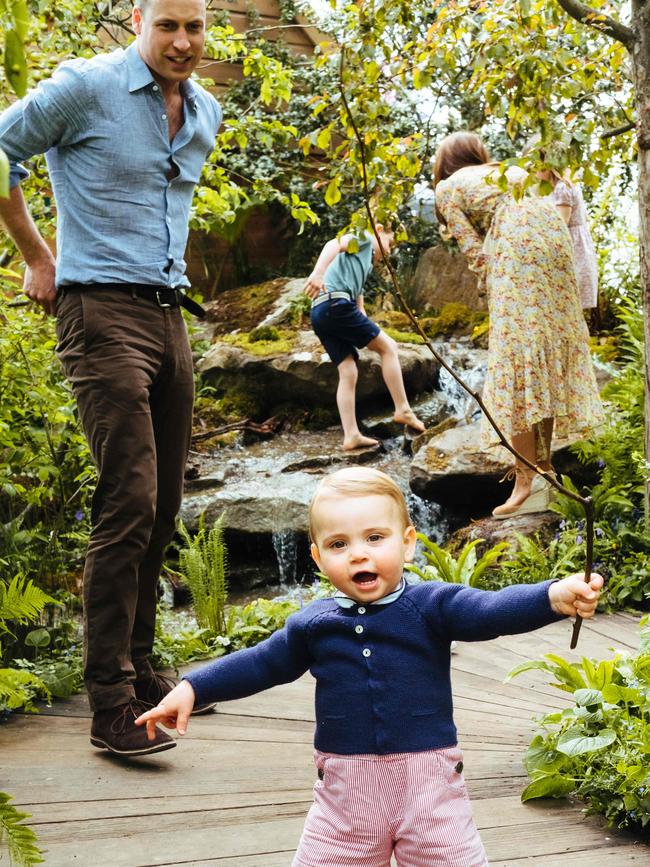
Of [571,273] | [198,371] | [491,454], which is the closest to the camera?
[571,273]

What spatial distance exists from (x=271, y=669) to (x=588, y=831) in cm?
94

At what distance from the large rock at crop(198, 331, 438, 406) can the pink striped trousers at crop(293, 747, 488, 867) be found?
7303mm

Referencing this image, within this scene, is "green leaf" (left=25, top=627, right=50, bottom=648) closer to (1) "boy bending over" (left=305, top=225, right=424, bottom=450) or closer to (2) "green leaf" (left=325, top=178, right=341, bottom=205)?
(2) "green leaf" (left=325, top=178, right=341, bottom=205)

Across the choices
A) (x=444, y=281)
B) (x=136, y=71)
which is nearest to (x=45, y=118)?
(x=136, y=71)

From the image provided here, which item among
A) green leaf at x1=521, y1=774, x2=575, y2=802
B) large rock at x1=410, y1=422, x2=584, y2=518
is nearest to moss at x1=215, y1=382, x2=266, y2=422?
large rock at x1=410, y1=422, x2=584, y2=518

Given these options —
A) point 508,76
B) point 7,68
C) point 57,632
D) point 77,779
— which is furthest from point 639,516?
point 7,68

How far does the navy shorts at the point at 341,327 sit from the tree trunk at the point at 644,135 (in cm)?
296

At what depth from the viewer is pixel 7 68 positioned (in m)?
0.85

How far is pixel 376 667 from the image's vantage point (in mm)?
1841

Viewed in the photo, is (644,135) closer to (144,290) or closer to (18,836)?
(144,290)

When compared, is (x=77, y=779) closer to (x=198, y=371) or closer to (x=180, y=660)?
(x=180, y=660)

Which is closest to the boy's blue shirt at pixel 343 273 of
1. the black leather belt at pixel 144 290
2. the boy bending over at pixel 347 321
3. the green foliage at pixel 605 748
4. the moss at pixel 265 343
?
the boy bending over at pixel 347 321

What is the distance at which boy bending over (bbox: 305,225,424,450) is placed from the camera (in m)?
7.29

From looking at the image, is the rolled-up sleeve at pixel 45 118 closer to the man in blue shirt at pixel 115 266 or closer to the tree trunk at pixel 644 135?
the man in blue shirt at pixel 115 266
